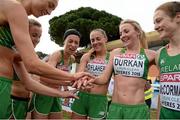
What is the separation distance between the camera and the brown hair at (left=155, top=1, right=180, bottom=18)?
11.6 ft

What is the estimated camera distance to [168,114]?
3371 millimetres

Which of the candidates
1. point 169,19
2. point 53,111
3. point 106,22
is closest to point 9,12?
point 169,19

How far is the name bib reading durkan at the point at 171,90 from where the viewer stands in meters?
3.31

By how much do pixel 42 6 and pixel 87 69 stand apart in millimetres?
3461

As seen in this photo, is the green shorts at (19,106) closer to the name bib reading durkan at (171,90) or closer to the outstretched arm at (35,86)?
the outstretched arm at (35,86)

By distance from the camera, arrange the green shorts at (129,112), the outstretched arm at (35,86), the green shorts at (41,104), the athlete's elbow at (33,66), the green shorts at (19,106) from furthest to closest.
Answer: the green shorts at (41,104), the green shorts at (19,106), the green shorts at (129,112), the outstretched arm at (35,86), the athlete's elbow at (33,66)

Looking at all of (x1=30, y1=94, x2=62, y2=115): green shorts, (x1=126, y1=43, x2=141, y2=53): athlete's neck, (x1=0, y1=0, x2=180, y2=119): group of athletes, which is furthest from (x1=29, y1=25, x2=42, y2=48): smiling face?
(x1=126, y1=43, x2=141, y2=53): athlete's neck

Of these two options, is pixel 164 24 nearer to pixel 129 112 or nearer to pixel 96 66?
pixel 129 112

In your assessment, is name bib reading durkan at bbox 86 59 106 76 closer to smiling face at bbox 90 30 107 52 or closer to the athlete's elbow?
smiling face at bbox 90 30 107 52

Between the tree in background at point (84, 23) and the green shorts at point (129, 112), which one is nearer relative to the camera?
the green shorts at point (129, 112)

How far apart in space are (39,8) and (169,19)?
1.45 meters

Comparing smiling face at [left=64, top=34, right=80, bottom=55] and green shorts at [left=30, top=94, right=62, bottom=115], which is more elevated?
smiling face at [left=64, top=34, right=80, bottom=55]

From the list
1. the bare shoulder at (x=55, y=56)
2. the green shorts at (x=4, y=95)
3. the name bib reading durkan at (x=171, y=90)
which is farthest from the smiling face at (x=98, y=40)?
the green shorts at (x=4, y=95)

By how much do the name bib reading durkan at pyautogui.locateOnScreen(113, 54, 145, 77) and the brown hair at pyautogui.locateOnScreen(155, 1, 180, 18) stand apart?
1.06 meters
